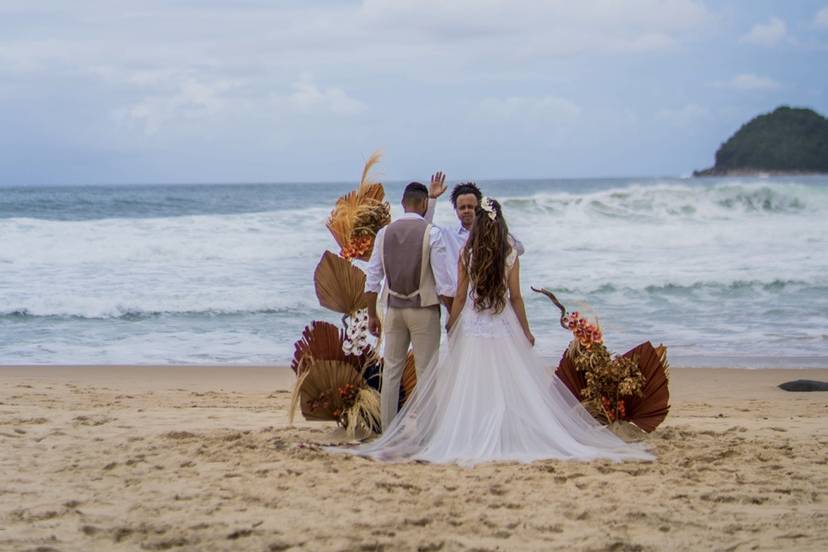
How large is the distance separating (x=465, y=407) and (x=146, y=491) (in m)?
1.79

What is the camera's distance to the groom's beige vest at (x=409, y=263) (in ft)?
19.2

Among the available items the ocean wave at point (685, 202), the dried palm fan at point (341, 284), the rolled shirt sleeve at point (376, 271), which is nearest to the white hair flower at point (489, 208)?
the rolled shirt sleeve at point (376, 271)

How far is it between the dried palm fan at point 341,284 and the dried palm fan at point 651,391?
168 centimetres

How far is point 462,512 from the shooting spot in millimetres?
4734

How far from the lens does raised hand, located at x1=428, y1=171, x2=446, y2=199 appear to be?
617cm

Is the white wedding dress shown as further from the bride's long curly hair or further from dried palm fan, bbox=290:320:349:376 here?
dried palm fan, bbox=290:320:349:376

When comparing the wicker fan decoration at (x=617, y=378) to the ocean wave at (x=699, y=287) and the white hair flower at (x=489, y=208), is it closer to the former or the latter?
the white hair flower at (x=489, y=208)

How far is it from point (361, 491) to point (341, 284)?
1622mm

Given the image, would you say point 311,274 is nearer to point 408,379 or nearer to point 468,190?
point 408,379

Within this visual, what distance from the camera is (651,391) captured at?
245 inches

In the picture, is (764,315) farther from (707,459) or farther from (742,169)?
(742,169)

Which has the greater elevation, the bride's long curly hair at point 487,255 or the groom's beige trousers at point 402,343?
the bride's long curly hair at point 487,255

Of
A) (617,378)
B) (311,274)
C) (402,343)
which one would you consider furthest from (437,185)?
(311,274)

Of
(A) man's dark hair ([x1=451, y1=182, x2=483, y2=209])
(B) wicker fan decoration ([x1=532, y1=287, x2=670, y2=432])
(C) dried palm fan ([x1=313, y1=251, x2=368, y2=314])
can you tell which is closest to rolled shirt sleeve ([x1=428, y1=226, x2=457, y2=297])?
(A) man's dark hair ([x1=451, y1=182, x2=483, y2=209])
